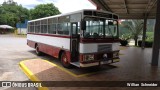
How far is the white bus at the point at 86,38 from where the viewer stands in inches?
348

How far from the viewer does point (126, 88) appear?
7.35m

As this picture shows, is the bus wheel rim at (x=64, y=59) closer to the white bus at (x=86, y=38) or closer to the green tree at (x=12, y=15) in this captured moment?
the white bus at (x=86, y=38)

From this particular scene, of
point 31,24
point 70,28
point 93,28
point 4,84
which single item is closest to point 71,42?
point 70,28

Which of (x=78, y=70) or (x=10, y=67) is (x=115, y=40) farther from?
(x=10, y=67)

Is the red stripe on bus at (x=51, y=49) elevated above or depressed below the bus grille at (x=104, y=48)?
below

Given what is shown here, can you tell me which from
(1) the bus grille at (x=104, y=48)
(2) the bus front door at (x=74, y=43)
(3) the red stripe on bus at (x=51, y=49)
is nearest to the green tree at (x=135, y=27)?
(3) the red stripe on bus at (x=51, y=49)

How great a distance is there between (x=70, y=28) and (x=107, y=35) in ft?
6.34

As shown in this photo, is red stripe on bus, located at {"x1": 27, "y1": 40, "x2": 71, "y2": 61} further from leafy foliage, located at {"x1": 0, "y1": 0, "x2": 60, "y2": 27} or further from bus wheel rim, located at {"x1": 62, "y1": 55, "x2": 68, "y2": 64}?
leafy foliage, located at {"x1": 0, "y1": 0, "x2": 60, "y2": 27}

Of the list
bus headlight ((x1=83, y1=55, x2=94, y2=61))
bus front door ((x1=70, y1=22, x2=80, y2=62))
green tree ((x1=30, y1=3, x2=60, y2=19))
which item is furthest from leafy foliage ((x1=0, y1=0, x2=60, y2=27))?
bus headlight ((x1=83, y1=55, x2=94, y2=61))

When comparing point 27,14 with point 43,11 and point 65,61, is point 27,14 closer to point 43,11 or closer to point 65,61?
point 43,11

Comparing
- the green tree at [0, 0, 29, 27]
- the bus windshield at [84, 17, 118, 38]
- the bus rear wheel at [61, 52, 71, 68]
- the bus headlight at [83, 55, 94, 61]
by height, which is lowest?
the bus rear wheel at [61, 52, 71, 68]

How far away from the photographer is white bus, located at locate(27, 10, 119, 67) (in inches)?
348

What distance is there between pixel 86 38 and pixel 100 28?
3.96 ft

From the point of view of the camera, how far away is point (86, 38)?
28.8 feet
